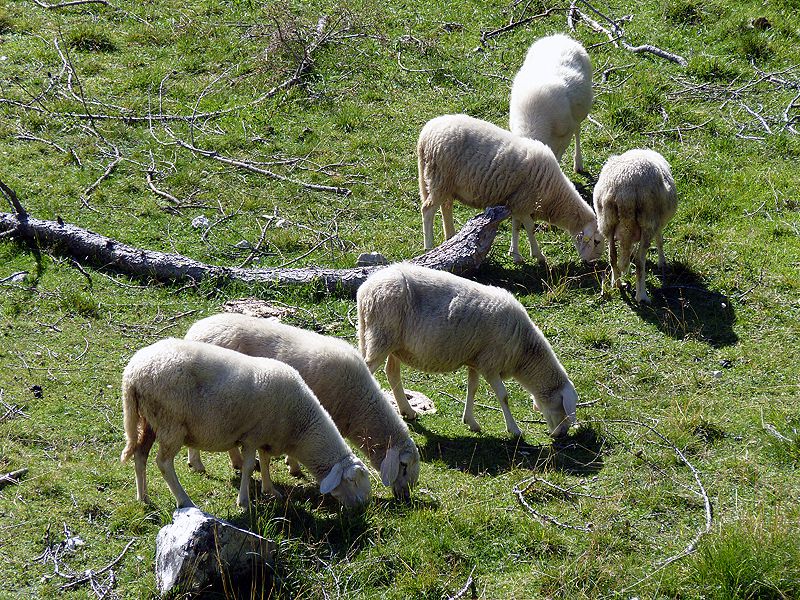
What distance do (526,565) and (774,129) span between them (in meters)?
8.47

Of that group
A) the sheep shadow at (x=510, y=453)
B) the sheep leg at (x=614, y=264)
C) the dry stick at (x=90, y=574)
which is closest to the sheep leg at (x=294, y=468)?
the sheep shadow at (x=510, y=453)

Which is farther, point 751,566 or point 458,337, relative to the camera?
point 458,337

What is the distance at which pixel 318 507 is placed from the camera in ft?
21.5

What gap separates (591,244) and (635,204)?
3.41 feet

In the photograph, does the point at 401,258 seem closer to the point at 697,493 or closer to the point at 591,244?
the point at 591,244

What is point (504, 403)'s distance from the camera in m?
7.87

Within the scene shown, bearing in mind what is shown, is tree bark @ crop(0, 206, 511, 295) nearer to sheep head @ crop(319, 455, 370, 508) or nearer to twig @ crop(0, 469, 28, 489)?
sheep head @ crop(319, 455, 370, 508)

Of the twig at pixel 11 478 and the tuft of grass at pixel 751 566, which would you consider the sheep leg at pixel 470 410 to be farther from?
the twig at pixel 11 478

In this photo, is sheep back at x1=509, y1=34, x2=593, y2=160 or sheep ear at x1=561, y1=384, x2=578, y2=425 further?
sheep back at x1=509, y1=34, x2=593, y2=160

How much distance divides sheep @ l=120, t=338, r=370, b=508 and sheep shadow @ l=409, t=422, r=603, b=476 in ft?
3.38

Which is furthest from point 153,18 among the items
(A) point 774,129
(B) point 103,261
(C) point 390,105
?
(A) point 774,129

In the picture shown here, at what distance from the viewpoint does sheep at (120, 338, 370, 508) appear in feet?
20.0

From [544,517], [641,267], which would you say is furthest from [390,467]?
[641,267]

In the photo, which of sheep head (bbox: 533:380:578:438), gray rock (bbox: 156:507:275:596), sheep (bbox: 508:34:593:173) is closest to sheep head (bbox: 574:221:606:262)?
sheep (bbox: 508:34:593:173)
